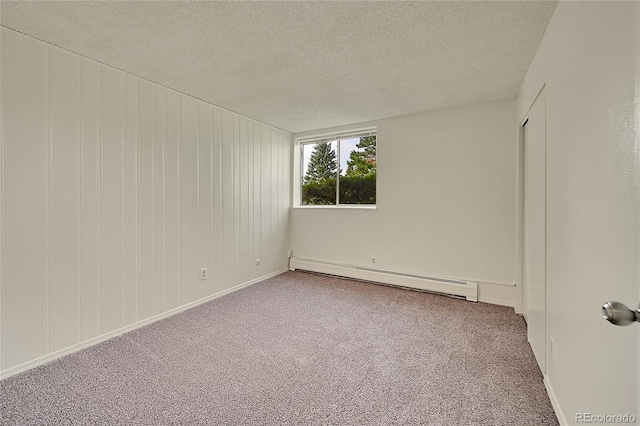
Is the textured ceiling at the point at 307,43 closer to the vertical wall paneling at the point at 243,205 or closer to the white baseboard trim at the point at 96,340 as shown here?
the vertical wall paneling at the point at 243,205

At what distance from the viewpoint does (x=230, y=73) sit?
2551 millimetres

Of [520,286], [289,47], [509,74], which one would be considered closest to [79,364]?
[289,47]

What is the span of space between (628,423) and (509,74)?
275 cm

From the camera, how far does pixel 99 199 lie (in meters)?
2.35

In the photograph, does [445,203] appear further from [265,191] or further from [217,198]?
[217,198]

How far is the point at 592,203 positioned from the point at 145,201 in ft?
10.7

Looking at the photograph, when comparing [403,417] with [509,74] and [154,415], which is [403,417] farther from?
[509,74]

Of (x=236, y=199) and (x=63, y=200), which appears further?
(x=236, y=199)

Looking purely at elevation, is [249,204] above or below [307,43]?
below

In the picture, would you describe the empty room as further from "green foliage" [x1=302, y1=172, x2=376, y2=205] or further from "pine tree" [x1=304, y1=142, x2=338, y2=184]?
"pine tree" [x1=304, y1=142, x2=338, y2=184]

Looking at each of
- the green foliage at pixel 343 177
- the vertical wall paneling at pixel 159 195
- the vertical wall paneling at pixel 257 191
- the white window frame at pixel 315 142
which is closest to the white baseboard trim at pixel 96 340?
the vertical wall paneling at pixel 159 195

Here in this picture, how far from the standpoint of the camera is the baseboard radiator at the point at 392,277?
3.42 meters

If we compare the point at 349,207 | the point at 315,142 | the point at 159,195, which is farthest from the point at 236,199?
the point at 315,142

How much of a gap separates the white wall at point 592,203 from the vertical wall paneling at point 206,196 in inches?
128
